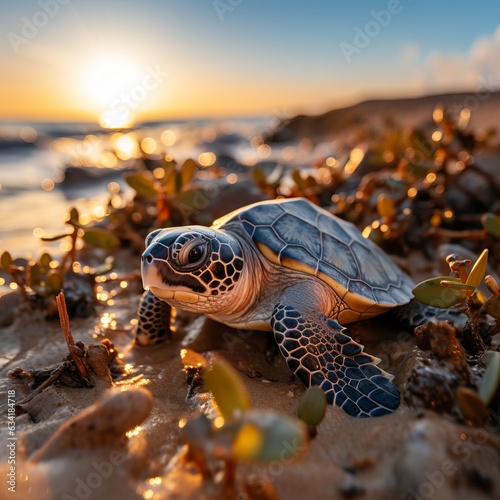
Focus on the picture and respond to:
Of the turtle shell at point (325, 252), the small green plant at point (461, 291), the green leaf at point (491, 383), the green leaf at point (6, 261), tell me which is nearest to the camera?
the green leaf at point (491, 383)

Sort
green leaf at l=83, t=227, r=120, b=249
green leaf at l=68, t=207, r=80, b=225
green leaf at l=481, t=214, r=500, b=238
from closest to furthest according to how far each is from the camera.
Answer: green leaf at l=68, t=207, r=80, b=225, green leaf at l=83, t=227, r=120, b=249, green leaf at l=481, t=214, r=500, b=238

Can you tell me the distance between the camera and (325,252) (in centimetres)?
223

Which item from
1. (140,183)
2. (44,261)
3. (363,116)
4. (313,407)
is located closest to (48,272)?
(44,261)

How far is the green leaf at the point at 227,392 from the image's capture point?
1.06 metres

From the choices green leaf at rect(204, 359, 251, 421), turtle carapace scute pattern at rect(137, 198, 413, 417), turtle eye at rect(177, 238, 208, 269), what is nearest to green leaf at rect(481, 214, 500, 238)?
turtle carapace scute pattern at rect(137, 198, 413, 417)

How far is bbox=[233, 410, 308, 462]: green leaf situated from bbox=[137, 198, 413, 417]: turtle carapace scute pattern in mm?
769

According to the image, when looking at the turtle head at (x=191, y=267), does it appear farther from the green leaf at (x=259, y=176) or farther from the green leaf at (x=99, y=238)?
the green leaf at (x=259, y=176)

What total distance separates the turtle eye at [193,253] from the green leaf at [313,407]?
803mm

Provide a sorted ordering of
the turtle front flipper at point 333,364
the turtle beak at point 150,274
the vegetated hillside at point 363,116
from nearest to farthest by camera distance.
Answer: the turtle front flipper at point 333,364 < the turtle beak at point 150,274 < the vegetated hillside at point 363,116

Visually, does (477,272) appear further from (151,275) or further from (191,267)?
(151,275)

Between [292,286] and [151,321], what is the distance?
76cm

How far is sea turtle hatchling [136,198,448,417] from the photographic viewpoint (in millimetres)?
→ 1777

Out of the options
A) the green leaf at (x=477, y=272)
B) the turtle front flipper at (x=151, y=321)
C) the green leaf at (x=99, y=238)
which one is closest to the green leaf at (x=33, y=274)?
the green leaf at (x=99, y=238)

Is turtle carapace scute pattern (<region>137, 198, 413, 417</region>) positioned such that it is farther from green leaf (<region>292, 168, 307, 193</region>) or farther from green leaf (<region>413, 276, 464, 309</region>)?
green leaf (<region>292, 168, 307, 193</region>)
